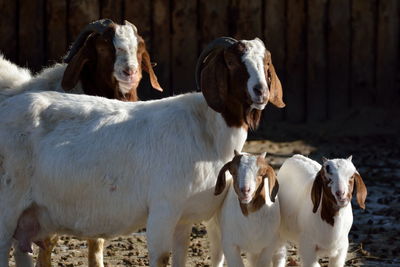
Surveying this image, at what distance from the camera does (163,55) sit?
15.7 m

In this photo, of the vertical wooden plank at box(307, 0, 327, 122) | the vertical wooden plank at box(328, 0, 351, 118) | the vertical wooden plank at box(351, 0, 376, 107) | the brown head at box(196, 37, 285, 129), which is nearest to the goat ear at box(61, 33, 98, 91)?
the brown head at box(196, 37, 285, 129)

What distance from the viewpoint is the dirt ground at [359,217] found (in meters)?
9.88

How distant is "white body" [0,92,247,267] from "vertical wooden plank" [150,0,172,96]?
7.18 meters

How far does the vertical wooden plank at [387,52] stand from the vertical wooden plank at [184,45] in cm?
242

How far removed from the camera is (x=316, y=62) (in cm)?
1577

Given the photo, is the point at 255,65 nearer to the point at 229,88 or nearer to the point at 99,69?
the point at 229,88

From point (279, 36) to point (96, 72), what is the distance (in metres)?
6.56

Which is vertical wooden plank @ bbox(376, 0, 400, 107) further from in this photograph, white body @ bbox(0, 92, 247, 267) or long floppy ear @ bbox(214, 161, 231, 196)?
long floppy ear @ bbox(214, 161, 231, 196)

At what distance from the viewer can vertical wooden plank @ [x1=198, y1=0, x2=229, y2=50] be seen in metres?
15.6

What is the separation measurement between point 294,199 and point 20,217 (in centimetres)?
193

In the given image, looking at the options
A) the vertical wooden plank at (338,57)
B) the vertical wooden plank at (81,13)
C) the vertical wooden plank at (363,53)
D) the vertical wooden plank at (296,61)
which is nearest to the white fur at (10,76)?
the vertical wooden plank at (81,13)

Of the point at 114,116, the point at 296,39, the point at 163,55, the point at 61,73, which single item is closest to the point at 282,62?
the point at 296,39

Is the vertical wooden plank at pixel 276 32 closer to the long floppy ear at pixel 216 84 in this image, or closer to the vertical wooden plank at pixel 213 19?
the vertical wooden plank at pixel 213 19

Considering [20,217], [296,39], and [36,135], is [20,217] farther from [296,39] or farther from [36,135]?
[296,39]
